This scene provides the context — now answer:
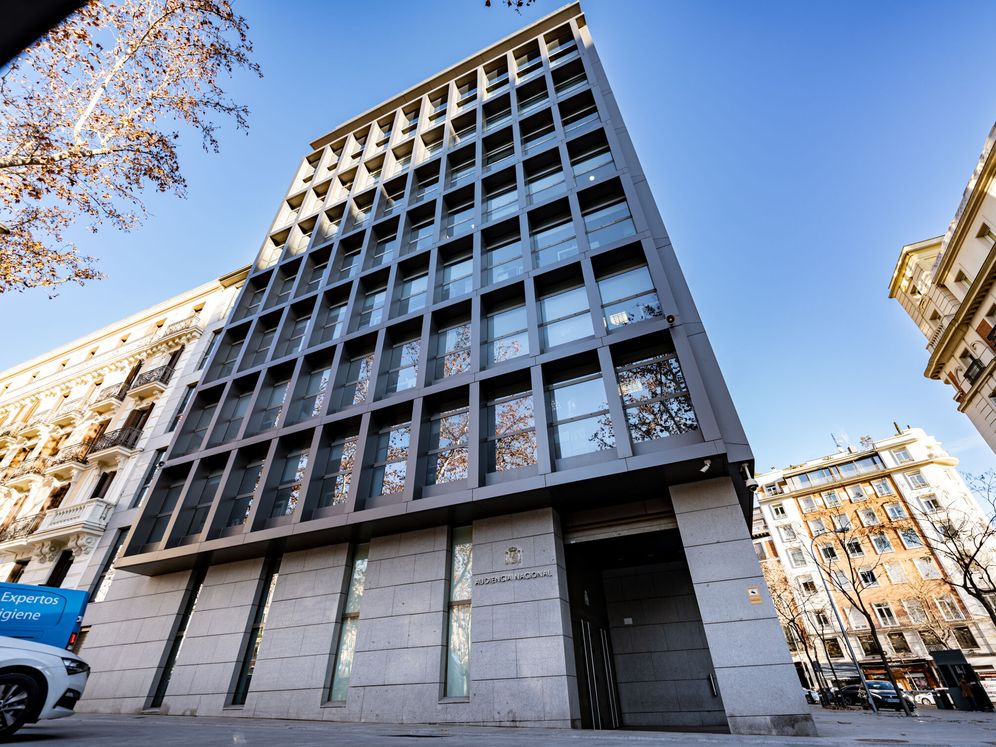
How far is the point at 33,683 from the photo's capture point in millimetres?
6281

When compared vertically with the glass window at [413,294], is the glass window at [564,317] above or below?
below

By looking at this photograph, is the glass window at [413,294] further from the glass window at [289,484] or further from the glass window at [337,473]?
the glass window at [289,484]

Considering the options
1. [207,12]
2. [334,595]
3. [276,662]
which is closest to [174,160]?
[207,12]

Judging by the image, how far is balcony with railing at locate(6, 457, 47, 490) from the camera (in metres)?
24.8

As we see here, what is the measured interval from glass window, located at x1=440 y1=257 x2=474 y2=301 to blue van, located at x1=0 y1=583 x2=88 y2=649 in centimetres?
1351

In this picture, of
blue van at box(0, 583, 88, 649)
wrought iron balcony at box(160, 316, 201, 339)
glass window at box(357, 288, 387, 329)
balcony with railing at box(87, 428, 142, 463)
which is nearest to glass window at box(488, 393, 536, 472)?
glass window at box(357, 288, 387, 329)

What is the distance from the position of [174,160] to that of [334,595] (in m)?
12.3

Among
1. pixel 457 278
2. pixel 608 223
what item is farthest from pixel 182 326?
pixel 608 223

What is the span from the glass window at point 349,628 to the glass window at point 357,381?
212 inches

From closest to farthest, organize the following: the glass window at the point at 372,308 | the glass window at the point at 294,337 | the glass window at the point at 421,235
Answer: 1. the glass window at the point at 372,308
2. the glass window at the point at 294,337
3. the glass window at the point at 421,235

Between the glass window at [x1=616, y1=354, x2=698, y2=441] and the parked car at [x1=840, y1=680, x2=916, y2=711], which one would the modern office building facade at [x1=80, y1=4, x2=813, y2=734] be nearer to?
the glass window at [x1=616, y1=354, x2=698, y2=441]

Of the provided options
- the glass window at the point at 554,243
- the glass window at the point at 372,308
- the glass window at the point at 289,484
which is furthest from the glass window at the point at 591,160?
the glass window at the point at 289,484

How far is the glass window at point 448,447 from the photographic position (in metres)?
13.8

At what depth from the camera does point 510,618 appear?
11.0m
